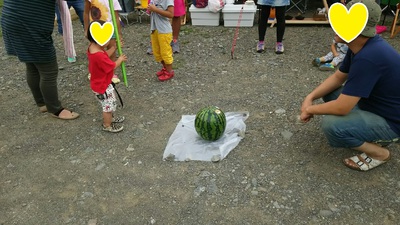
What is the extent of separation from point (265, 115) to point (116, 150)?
1.63 metres

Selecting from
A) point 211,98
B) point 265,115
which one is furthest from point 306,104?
point 211,98

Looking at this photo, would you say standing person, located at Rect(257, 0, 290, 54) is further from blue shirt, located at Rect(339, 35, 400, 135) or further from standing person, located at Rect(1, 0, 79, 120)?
standing person, located at Rect(1, 0, 79, 120)

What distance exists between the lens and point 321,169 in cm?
277

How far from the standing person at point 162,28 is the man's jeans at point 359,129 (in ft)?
7.69

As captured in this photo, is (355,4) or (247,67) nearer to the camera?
(355,4)

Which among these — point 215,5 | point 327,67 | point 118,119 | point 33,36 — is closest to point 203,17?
point 215,5

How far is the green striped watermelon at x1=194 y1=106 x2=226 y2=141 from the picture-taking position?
3.01 metres

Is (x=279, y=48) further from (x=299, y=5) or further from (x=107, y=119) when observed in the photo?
(x=299, y=5)

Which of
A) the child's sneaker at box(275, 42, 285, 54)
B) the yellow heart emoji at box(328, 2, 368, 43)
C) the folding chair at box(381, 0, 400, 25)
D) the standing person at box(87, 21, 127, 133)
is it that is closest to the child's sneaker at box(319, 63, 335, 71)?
the child's sneaker at box(275, 42, 285, 54)

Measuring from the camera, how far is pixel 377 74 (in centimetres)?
230

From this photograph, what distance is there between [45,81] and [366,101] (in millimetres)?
3087

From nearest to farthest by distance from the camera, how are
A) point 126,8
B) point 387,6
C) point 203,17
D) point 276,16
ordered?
point 276,16 < point 387,6 < point 203,17 < point 126,8

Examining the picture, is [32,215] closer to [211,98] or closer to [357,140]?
[211,98]

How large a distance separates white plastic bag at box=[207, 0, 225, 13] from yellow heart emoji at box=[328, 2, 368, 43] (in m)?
4.11
